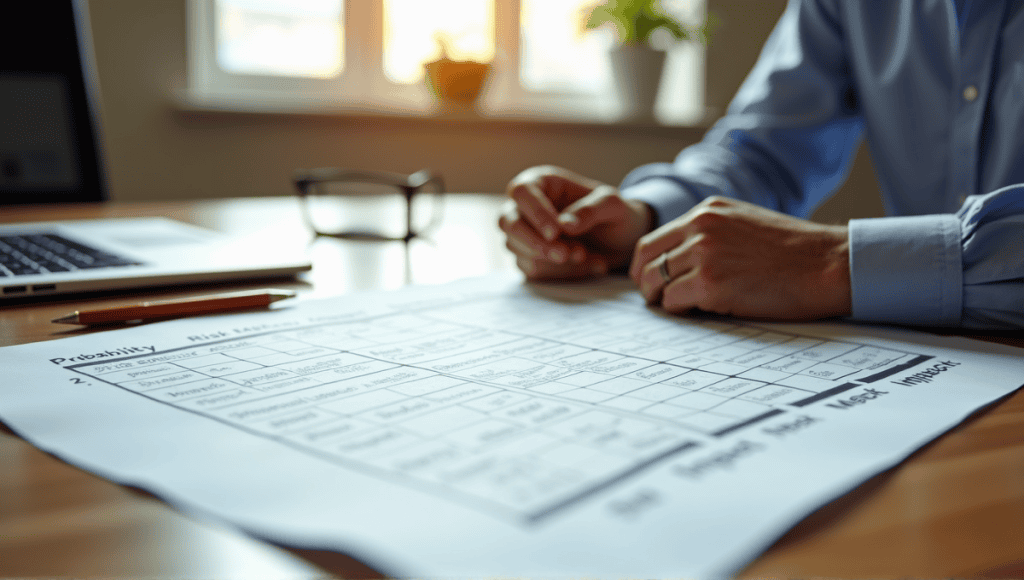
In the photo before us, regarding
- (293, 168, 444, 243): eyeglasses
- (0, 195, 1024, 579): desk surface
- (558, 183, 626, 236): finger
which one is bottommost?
(293, 168, 444, 243): eyeglasses

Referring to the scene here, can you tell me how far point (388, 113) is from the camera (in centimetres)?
202

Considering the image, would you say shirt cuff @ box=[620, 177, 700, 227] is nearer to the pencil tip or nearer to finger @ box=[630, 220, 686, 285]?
finger @ box=[630, 220, 686, 285]

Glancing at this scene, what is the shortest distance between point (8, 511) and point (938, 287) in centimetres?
57

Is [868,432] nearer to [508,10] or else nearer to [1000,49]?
[1000,49]

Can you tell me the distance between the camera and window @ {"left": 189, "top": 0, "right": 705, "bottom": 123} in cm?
200

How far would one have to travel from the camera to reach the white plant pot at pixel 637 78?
2.21 m

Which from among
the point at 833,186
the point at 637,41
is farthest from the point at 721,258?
the point at 637,41

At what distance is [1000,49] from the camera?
0.79 metres

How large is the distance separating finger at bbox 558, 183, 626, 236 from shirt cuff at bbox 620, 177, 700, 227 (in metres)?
0.08

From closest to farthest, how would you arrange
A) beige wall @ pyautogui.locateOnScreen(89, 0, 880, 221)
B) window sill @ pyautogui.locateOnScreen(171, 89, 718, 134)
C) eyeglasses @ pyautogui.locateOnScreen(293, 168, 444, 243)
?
eyeglasses @ pyautogui.locateOnScreen(293, 168, 444, 243), beige wall @ pyautogui.locateOnScreen(89, 0, 880, 221), window sill @ pyautogui.locateOnScreen(171, 89, 718, 134)

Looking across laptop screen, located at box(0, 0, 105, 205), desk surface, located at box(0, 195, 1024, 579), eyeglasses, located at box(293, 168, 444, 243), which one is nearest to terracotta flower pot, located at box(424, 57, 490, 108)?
eyeglasses, located at box(293, 168, 444, 243)

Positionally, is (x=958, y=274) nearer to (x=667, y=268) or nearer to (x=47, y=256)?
(x=667, y=268)

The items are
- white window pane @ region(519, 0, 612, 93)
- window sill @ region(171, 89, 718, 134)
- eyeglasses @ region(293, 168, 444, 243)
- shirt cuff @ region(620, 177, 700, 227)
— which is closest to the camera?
shirt cuff @ region(620, 177, 700, 227)

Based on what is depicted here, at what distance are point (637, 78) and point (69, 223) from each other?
1751mm
